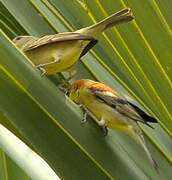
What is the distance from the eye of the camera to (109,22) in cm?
221

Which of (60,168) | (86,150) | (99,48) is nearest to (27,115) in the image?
(60,168)

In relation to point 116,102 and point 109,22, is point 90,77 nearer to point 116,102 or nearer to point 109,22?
point 109,22

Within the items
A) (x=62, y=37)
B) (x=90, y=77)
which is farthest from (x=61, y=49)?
(x=90, y=77)

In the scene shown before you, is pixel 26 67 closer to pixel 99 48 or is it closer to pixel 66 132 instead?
pixel 66 132

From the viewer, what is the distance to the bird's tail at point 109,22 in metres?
2.01

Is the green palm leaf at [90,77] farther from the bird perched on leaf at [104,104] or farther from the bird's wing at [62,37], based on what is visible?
the bird perched on leaf at [104,104]

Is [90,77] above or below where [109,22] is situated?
below

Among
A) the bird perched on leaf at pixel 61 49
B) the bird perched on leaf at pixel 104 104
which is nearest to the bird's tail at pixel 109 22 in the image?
the bird perched on leaf at pixel 61 49

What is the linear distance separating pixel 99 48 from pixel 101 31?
1.33 ft

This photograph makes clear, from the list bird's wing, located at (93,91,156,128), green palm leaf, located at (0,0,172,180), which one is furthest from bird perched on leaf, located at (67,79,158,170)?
green palm leaf, located at (0,0,172,180)

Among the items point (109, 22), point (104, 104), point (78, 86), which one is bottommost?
point (104, 104)

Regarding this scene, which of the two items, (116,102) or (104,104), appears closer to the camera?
(116,102)

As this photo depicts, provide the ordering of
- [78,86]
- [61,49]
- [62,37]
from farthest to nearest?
[78,86], [61,49], [62,37]

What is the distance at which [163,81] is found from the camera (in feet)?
6.99
